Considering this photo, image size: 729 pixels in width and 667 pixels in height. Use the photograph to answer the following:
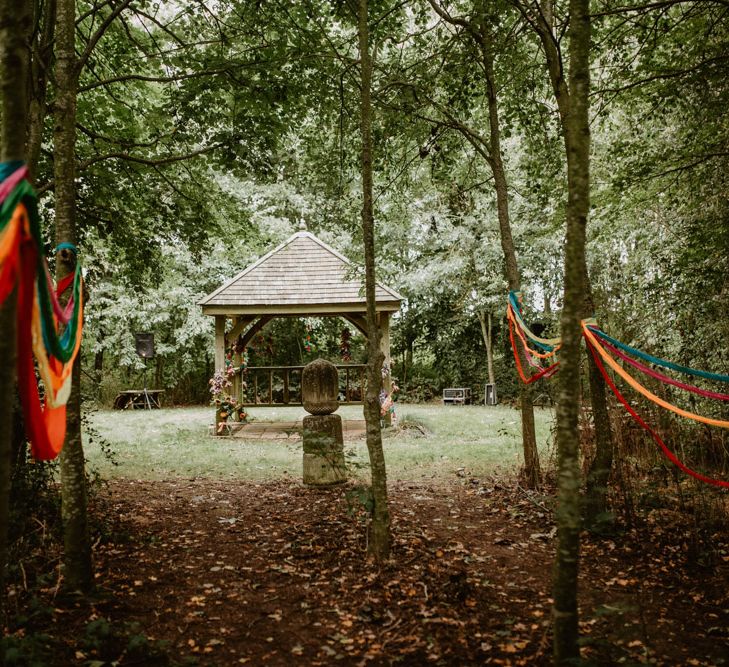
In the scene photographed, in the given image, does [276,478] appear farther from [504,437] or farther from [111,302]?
[111,302]

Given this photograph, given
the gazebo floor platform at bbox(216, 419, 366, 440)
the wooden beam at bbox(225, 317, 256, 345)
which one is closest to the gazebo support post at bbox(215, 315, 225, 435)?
the wooden beam at bbox(225, 317, 256, 345)

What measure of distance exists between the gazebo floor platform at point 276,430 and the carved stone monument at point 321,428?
3.52 meters

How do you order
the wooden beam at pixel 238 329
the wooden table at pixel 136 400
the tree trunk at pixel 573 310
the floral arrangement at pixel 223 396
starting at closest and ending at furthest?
1. the tree trunk at pixel 573 310
2. the floral arrangement at pixel 223 396
3. the wooden beam at pixel 238 329
4. the wooden table at pixel 136 400

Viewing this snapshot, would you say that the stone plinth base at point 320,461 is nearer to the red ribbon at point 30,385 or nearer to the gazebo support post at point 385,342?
the red ribbon at point 30,385

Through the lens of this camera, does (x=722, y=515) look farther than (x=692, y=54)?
No

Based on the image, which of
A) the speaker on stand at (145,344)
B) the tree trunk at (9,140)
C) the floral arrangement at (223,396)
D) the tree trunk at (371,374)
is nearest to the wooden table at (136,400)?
the speaker on stand at (145,344)

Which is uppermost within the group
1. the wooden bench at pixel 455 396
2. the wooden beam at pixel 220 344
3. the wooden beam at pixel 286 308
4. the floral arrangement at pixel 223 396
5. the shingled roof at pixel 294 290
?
the shingled roof at pixel 294 290

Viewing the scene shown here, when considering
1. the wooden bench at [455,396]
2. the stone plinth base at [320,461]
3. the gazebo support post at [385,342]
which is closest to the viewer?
the stone plinth base at [320,461]

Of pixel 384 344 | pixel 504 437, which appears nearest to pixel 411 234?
pixel 384 344

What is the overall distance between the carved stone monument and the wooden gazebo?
12.1 ft

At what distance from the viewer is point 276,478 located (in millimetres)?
6668

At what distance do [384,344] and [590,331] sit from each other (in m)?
7.18

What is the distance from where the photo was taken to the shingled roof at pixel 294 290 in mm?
10508

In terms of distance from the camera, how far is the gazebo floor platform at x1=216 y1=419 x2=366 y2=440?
1005 centimetres
